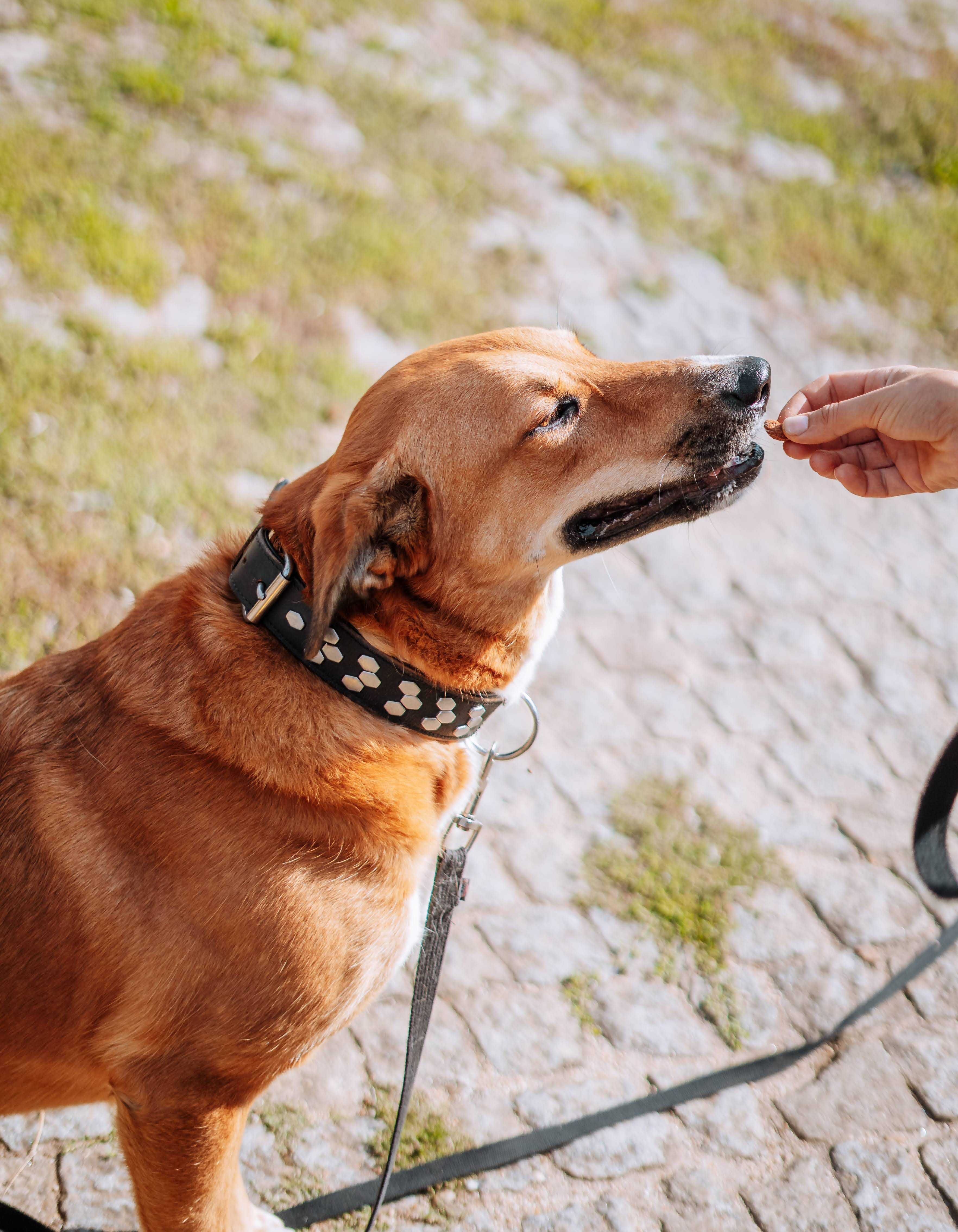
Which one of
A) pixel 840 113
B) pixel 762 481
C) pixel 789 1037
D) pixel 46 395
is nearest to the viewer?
pixel 789 1037

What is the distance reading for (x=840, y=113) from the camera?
9.54m

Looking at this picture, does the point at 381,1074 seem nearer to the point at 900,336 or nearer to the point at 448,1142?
the point at 448,1142

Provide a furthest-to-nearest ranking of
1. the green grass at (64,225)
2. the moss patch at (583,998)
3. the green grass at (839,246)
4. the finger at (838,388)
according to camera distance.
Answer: the green grass at (839,246) → the green grass at (64,225) → the moss patch at (583,998) → the finger at (838,388)

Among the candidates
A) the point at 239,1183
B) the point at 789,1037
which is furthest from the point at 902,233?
the point at 239,1183

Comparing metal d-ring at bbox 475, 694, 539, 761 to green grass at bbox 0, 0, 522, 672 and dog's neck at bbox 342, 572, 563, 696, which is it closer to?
dog's neck at bbox 342, 572, 563, 696

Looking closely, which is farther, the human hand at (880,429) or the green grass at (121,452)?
the green grass at (121,452)

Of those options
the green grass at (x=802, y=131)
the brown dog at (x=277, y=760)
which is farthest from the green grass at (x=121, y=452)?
the green grass at (x=802, y=131)

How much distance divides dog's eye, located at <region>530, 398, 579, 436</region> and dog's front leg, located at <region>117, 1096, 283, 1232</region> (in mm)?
1836

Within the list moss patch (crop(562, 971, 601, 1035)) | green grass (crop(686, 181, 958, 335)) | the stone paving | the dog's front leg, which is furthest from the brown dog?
green grass (crop(686, 181, 958, 335))

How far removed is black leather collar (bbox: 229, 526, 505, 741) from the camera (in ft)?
7.53

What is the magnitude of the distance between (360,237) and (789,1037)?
5032 millimetres

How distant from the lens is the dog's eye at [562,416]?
262 cm

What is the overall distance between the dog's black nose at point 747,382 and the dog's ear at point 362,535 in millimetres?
929

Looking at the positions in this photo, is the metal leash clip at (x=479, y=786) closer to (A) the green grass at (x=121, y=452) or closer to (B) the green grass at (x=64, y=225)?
(A) the green grass at (x=121, y=452)
